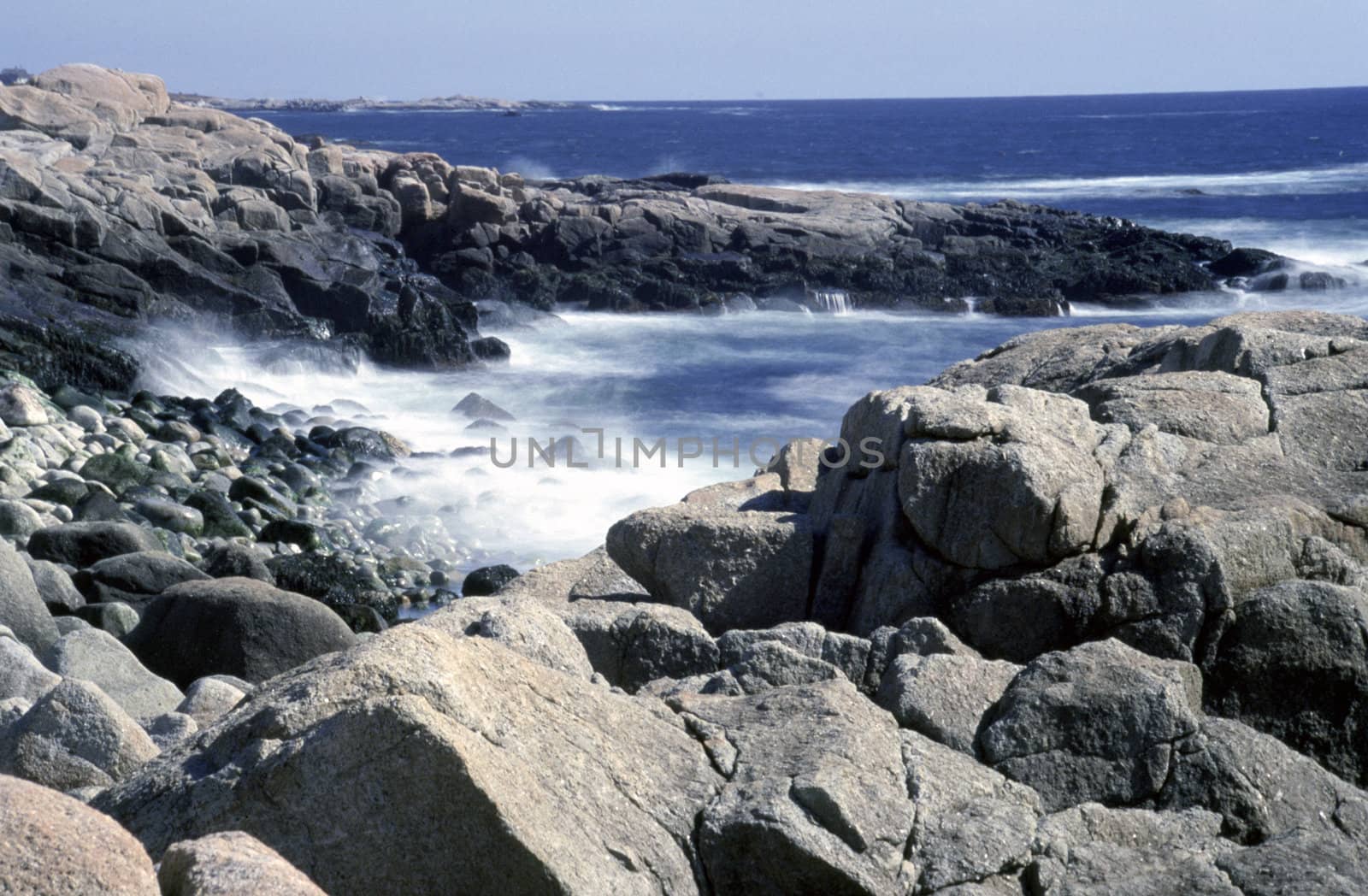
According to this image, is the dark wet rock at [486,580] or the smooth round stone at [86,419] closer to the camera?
the dark wet rock at [486,580]

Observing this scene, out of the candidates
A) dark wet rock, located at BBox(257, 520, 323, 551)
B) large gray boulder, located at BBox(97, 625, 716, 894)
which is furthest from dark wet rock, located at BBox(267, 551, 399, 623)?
large gray boulder, located at BBox(97, 625, 716, 894)

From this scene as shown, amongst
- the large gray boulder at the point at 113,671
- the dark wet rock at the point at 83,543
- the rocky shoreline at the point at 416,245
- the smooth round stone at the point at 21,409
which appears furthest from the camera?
the rocky shoreline at the point at 416,245

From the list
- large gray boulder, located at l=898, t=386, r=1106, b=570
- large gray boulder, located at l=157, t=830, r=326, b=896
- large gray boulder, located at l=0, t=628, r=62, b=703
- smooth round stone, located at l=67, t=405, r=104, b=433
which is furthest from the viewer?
smooth round stone, located at l=67, t=405, r=104, b=433

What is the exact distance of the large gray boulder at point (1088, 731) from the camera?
4.14m

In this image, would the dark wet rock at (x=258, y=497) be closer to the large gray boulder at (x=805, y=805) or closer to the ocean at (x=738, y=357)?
the ocean at (x=738, y=357)

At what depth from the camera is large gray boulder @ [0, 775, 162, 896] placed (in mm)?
2441

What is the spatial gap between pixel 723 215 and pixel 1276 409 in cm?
3002

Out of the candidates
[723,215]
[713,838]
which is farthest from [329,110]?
[713,838]

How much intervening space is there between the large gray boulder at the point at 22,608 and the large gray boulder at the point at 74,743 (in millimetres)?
3327

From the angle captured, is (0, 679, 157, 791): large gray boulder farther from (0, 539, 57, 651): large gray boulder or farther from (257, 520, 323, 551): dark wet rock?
(257, 520, 323, 551): dark wet rock

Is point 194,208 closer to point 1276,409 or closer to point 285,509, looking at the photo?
point 285,509

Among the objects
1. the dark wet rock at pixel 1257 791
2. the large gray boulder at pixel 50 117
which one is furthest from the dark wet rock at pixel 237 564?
the large gray boulder at pixel 50 117

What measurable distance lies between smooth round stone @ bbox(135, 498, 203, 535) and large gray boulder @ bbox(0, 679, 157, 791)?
831 cm

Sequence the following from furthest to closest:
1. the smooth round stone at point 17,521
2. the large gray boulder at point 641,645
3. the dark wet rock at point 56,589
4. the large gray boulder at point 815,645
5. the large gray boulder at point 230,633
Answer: the smooth round stone at point 17,521, the dark wet rock at point 56,589, the large gray boulder at point 230,633, the large gray boulder at point 641,645, the large gray boulder at point 815,645
